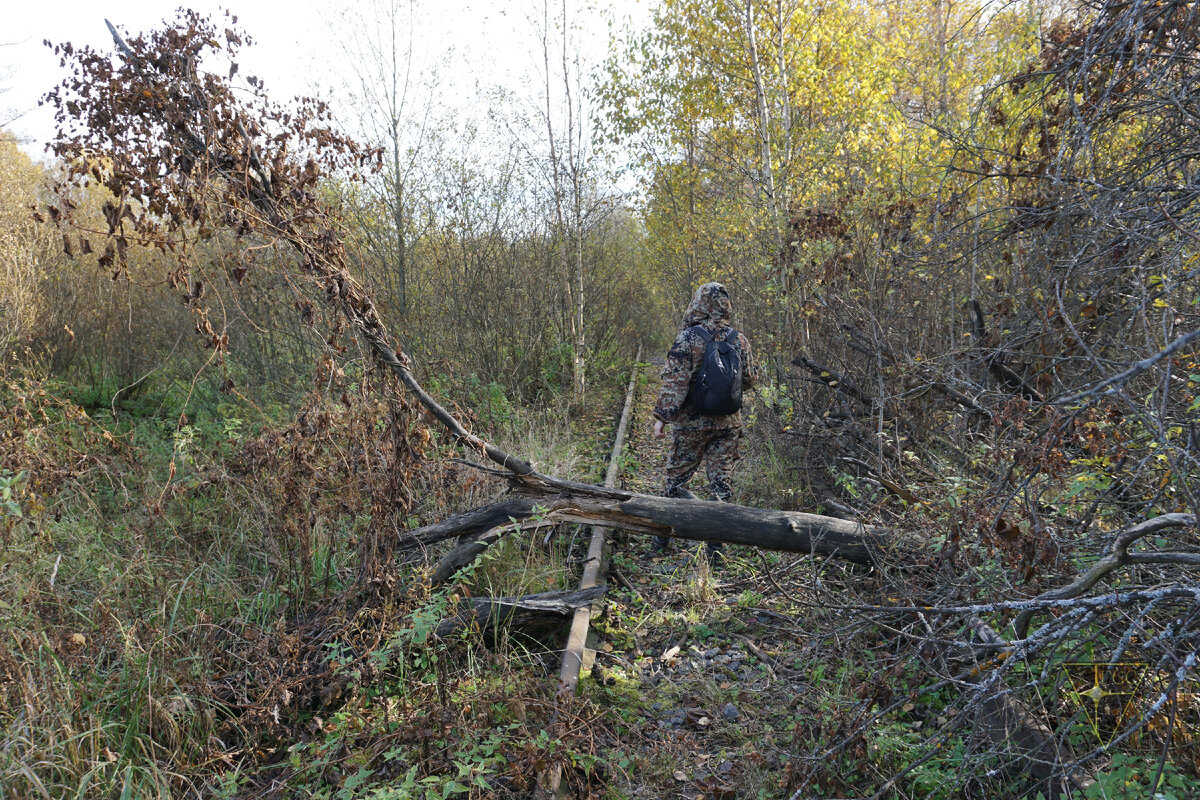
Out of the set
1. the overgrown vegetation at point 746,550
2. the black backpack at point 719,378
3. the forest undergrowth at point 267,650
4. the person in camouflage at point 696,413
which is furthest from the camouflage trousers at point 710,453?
the forest undergrowth at point 267,650

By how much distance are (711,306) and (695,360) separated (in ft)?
1.80

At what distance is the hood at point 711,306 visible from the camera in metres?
6.78

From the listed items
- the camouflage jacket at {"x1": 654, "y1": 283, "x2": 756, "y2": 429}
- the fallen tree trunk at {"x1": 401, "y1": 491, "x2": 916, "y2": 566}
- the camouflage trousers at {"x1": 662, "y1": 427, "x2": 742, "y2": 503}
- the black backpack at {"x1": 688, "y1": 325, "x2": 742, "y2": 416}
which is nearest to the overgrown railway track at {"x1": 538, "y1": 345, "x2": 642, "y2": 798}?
the fallen tree trunk at {"x1": 401, "y1": 491, "x2": 916, "y2": 566}

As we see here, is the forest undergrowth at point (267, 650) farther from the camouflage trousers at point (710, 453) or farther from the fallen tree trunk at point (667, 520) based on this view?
the camouflage trousers at point (710, 453)

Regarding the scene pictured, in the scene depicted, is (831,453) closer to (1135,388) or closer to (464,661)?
(1135,388)

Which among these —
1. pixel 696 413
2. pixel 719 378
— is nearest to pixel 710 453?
pixel 696 413

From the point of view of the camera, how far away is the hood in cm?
678

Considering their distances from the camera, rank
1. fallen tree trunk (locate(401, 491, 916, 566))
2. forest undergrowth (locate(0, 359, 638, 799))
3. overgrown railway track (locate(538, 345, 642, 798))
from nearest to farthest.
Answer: overgrown railway track (locate(538, 345, 642, 798))
forest undergrowth (locate(0, 359, 638, 799))
fallen tree trunk (locate(401, 491, 916, 566))

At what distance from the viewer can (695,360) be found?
6789 mm

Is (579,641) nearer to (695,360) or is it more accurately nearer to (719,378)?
(719,378)

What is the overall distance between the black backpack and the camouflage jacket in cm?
5

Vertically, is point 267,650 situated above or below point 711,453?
below

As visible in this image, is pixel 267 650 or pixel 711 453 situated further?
pixel 711 453

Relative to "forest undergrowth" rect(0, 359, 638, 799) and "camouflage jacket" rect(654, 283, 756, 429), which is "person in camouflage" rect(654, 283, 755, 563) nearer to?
"camouflage jacket" rect(654, 283, 756, 429)
